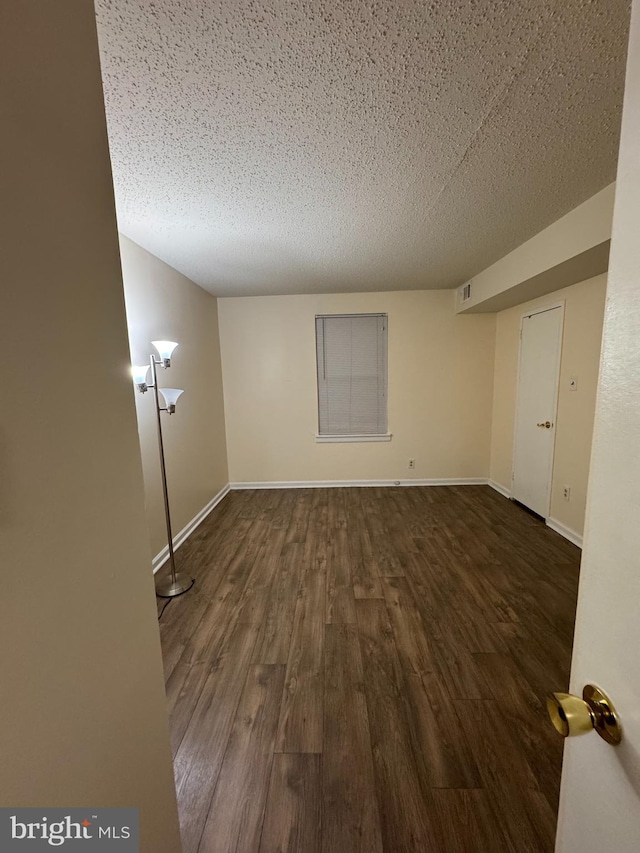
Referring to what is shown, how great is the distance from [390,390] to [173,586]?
10.4ft

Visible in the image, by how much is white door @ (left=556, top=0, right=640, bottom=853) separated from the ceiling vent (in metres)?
3.54

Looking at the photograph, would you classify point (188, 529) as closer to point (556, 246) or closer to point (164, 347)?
point (164, 347)

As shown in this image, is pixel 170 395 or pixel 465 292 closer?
pixel 170 395

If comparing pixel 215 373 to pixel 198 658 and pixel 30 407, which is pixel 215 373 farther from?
pixel 30 407

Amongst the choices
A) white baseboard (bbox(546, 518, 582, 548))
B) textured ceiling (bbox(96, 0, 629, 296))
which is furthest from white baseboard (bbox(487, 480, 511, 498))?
textured ceiling (bbox(96, 0, 629, 296))

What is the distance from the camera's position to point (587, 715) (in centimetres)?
48

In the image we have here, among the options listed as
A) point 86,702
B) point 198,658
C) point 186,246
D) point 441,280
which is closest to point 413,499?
point 441,280

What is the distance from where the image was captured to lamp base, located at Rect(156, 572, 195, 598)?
2279mm

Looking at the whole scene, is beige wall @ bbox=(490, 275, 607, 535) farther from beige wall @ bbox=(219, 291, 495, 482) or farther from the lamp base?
Answer: the lamp base

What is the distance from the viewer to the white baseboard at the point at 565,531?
2773 mm

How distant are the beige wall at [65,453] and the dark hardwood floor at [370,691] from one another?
591 mm

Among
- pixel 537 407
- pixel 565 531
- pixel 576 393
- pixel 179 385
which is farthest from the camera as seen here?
pixel 537 407

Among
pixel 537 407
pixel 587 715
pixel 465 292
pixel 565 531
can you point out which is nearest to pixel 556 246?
pixel 465 292

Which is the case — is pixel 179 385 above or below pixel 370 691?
above
